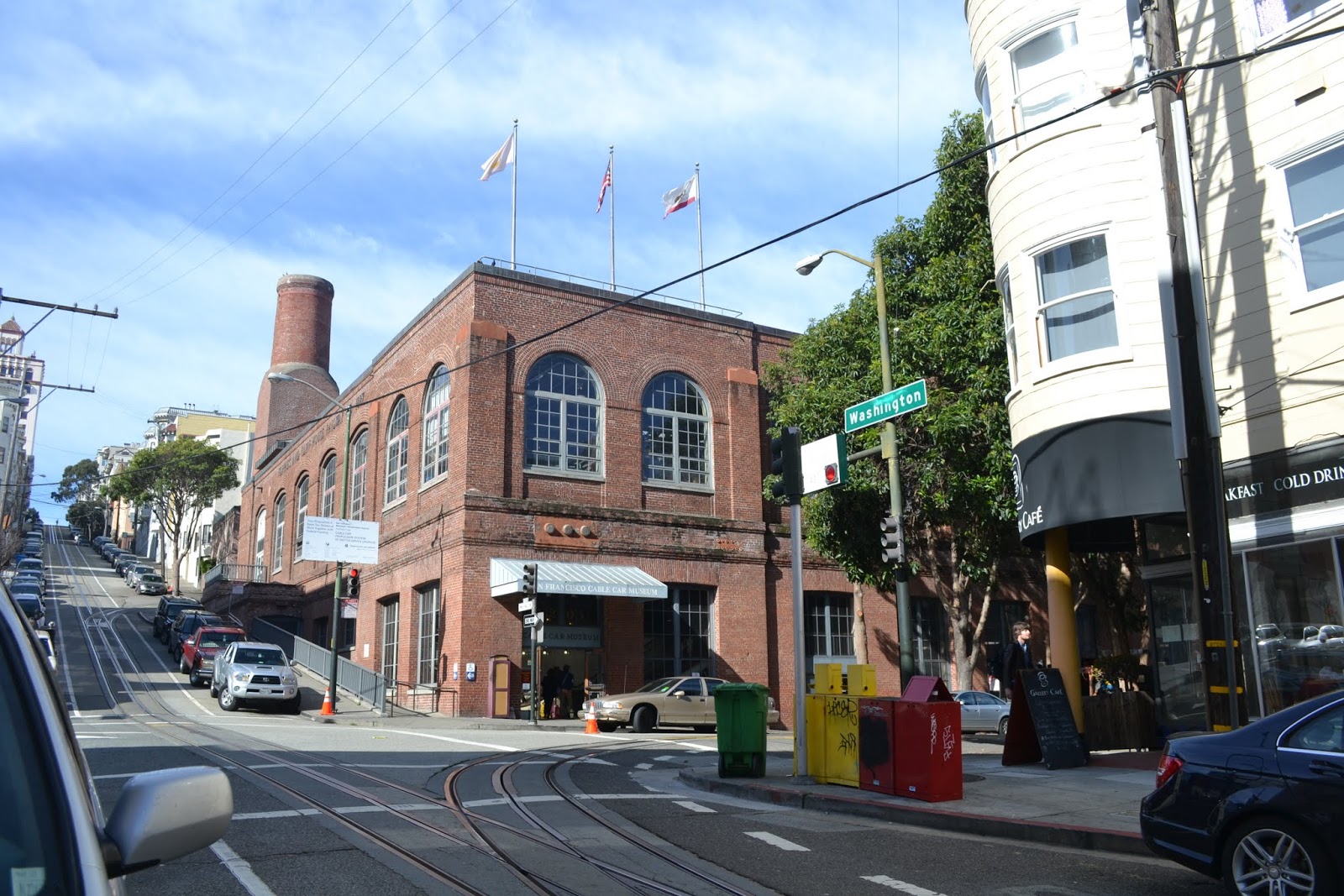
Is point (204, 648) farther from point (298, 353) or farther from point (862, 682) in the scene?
point (298, 353)

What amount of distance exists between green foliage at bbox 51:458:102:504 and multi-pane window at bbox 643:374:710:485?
353 ft

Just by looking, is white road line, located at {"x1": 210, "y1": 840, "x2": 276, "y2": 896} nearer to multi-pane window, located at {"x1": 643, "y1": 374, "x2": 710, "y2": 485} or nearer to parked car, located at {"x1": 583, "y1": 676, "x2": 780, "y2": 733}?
parked car, located at {"x1": 583, "y1": 676, "x2": 780, "y2": 733}

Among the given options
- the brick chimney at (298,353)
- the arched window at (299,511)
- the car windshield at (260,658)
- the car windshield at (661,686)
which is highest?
the brick chimney at (298,353)

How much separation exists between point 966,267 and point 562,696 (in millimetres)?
14862

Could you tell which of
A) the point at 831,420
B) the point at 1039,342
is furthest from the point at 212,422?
the point at 1039,342

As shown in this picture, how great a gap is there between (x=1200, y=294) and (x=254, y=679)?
23.7 meters

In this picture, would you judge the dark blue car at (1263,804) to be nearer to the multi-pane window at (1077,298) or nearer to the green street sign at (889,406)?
the multi-pane window at (1077,298)

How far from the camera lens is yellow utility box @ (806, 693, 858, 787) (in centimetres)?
1189

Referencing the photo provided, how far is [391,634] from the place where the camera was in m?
34.5

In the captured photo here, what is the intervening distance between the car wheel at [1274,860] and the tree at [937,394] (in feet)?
51.0

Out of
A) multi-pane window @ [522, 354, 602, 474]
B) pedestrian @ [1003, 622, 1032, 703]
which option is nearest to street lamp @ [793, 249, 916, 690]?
pedestrian @ [1003, 622, 1032, 703]

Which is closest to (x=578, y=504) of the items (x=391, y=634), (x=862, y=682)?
(x=391, y=634)

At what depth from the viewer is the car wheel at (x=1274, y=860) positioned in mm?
5872

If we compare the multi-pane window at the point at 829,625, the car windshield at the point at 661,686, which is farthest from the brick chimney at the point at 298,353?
the car windshield at the point at 661,686
